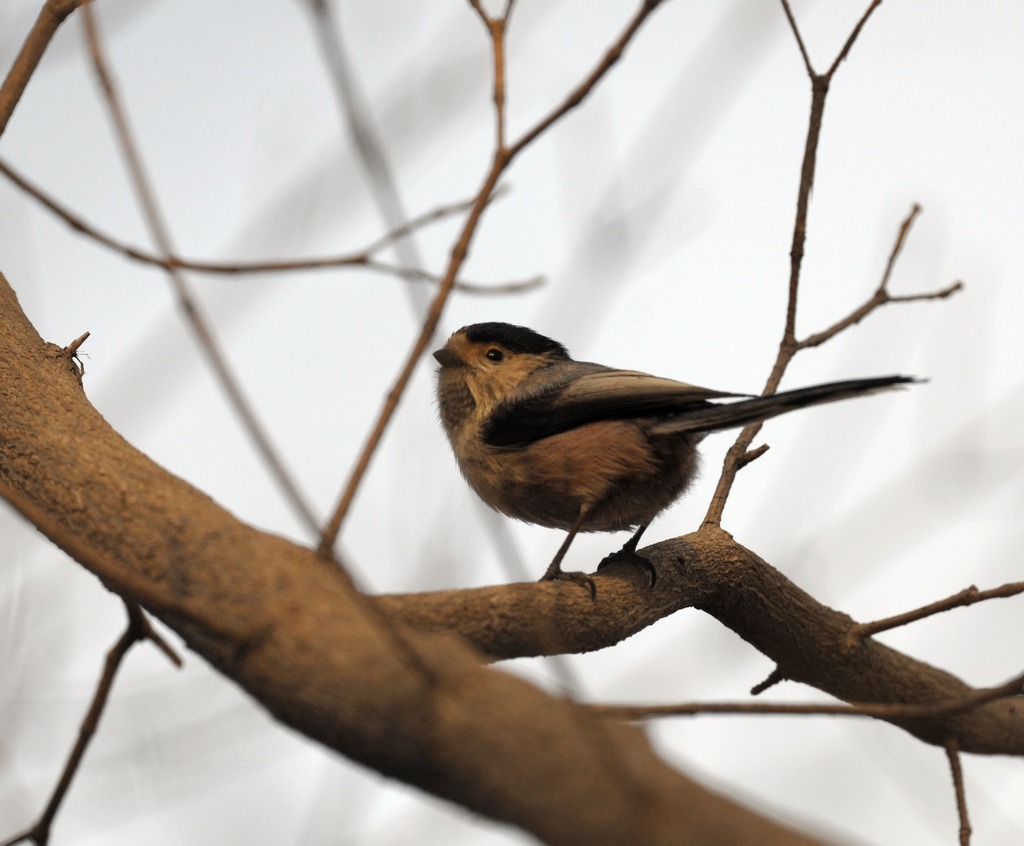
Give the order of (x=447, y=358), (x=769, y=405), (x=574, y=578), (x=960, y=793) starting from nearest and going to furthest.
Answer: (x=960, y=793), (x=574, y=578), (x=769, y=405), (x=447, y=358)

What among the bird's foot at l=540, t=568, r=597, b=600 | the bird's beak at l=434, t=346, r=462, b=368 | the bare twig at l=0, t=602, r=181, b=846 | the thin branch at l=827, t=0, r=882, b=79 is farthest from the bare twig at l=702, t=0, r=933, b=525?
the bare twig at l=0, t=602, r=181, b=846

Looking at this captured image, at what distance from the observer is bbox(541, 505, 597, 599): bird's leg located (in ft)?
10.5

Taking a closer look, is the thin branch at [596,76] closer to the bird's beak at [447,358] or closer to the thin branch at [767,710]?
the thin branch at [767,710]

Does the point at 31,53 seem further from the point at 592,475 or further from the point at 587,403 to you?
the point at 592,475

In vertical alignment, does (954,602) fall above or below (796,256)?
below

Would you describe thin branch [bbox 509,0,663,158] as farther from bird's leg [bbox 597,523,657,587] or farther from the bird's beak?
the bird's beak

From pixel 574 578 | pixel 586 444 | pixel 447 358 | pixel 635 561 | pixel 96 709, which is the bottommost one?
pixel 96 709

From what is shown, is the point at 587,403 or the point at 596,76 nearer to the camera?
the point at 596,76

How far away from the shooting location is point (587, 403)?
4125 millimetres

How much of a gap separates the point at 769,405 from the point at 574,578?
85 centimetres

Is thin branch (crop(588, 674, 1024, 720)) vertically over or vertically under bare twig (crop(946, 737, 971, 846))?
under

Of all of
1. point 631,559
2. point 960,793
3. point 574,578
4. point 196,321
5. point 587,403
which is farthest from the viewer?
point 587,403

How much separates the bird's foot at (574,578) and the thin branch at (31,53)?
229 cm

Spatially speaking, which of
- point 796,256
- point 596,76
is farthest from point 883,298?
point 596,76
